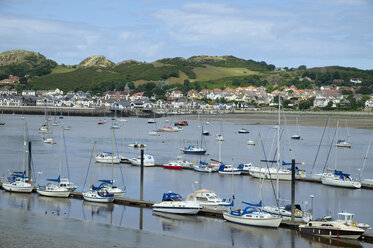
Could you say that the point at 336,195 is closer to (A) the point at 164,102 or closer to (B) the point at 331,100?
(B) the point at 331,100

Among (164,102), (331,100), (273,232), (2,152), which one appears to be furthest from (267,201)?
(164,102)

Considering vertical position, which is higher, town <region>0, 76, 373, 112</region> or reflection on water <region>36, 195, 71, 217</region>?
town <region>0, 76, 373, 112</region>

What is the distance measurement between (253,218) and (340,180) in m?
13.2

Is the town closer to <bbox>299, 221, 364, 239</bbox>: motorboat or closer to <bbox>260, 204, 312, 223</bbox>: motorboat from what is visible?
<bbox>260, 204, 312, 223</bbox>: motorboat

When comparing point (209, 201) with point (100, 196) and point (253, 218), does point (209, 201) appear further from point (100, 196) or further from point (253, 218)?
point (100, 196)

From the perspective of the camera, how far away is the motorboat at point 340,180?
34.3 meters

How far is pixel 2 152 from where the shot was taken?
167 feet

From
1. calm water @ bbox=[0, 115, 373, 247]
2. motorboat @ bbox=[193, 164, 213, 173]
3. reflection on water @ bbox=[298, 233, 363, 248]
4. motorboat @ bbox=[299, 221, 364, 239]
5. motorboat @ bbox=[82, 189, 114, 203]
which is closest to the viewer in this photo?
reflection on water @ bbox=[298, 233, 363, 248]

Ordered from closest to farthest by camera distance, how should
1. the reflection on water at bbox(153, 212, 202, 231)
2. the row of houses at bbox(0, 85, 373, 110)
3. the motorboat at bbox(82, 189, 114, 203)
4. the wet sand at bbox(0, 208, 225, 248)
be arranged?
1. the wet sand at bbox(0, 208, 225, 248)
2. the reflection on water at bbox(153, 212, 202, 231)
3. the motorboat at bbox(82, 189, 114, 203)
4. the row of houses at bbox(0, 85, 373, 110)

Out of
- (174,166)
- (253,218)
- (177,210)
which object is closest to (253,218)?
(253,218)

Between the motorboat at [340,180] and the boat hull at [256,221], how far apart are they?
1291 cm

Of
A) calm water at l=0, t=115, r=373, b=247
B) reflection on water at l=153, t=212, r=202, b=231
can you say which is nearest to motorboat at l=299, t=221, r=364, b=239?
calm water at l=0, t=115, r=373, b=247

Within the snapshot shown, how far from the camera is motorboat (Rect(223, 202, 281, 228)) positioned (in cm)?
2317

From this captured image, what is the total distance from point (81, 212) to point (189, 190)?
28.3ft
